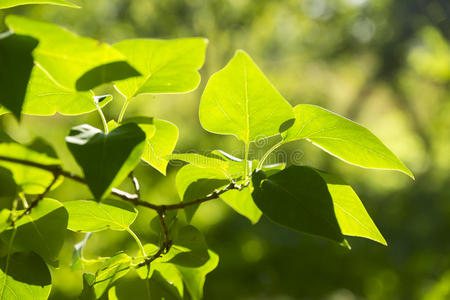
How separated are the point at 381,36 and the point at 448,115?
1.62 metres

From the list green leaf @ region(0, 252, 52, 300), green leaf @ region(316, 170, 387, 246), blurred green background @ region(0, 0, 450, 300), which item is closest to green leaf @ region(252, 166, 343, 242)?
green leaf @ region(316, 170, 387, 246)

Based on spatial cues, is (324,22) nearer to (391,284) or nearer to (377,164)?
(391,284)

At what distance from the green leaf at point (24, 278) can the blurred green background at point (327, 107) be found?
0.98m

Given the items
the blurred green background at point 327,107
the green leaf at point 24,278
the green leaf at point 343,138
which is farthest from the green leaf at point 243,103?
the blurred green background at point 327,107

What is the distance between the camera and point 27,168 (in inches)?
7.7

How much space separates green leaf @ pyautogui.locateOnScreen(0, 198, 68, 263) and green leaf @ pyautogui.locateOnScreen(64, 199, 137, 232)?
2 cm

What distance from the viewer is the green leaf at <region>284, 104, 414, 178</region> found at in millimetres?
221

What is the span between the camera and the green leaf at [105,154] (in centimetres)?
16

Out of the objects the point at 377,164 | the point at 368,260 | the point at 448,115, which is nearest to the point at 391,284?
the point at 368,260

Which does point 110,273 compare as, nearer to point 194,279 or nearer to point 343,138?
point 194,279

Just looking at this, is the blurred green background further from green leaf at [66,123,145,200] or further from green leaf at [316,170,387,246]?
green leaf at [66,123,145,200]

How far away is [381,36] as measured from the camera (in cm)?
562

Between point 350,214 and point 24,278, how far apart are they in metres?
0.17

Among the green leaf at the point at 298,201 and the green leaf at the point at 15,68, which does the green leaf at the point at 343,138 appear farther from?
the green leaf at the point at 15,68
